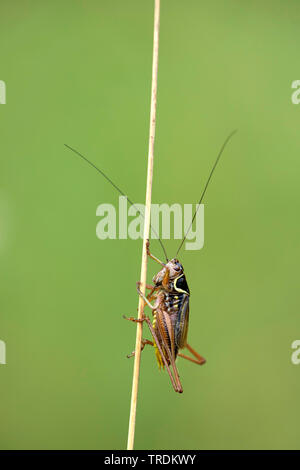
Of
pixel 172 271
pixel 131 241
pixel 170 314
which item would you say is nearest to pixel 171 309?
pixel 170 314

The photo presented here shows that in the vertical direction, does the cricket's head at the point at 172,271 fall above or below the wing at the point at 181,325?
above

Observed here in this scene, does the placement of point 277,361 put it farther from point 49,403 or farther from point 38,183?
point 38,183

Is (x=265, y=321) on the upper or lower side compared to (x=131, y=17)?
lower

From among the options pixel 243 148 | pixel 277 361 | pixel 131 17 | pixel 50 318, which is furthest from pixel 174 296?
pixel 131 17

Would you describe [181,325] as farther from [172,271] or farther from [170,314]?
[172,271]

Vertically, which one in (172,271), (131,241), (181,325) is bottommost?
(181,325)

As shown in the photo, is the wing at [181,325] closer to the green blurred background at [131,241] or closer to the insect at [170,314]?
the insect at [170,314]

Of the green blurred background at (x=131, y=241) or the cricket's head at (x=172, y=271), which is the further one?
the green blurred background at (x=131, y=241)

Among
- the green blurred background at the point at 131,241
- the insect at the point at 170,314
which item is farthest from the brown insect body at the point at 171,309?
the green blurred background at the point at 131,241
